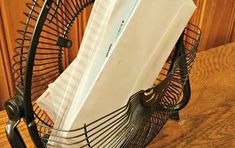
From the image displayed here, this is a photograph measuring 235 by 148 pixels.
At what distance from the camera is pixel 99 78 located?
1.28ft

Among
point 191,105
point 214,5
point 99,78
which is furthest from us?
point 214,5

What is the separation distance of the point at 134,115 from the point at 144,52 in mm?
85

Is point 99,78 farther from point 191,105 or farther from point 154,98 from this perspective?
point 191,105

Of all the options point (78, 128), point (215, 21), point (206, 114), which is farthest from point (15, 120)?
point (215, 21)

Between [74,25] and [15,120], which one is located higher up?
[74,25]

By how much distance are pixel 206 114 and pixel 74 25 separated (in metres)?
0.39

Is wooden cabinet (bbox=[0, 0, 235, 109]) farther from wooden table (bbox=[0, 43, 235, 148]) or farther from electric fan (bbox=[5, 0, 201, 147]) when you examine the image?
electric fan (bbox=[5, 0, 201, 147])

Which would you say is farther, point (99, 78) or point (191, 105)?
point (191, 105)

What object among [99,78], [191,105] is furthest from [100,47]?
[191,105]

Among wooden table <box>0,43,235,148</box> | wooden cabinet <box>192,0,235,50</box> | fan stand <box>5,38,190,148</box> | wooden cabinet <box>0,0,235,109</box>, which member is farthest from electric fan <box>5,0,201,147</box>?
wooden cabinet <box>192,0,235,50</box>

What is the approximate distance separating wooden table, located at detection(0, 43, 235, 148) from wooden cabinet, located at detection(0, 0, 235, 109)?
160 millimetres

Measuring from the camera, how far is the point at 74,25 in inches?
32.9

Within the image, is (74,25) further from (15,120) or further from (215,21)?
(215,21)

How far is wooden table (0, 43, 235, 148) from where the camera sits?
63cm
